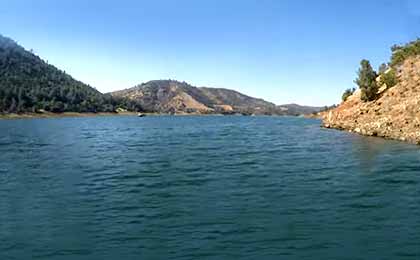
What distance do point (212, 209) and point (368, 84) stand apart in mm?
109530

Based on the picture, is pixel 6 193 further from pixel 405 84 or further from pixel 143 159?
pixel 405 84

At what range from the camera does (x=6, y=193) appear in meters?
36.8

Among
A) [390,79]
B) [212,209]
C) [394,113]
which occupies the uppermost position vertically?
[390,79]

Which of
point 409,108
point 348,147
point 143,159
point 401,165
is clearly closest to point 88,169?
point 143,159

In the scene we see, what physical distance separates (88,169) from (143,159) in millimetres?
11279

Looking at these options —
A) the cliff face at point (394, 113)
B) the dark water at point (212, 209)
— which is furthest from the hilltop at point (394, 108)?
the dark water at point (212, 209)

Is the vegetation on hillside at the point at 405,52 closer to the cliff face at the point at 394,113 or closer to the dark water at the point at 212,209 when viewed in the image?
the cliff face at the point at 394,113

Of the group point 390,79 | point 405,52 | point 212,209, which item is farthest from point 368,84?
point 212,209

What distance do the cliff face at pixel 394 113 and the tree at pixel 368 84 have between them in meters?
2.56

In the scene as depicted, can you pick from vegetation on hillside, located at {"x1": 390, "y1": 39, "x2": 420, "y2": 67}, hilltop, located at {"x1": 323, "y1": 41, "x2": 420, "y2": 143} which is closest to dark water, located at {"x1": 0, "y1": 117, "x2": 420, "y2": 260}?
hilltop, located at {"x1": 323, "y1": 41, "x2": 420, "y2": 143}

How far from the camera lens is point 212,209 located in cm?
3038

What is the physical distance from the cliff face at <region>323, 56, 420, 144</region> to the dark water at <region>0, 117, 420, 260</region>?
33475 mm

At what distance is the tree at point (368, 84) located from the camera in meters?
128

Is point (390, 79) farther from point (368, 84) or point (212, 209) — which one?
point (212, 209)
